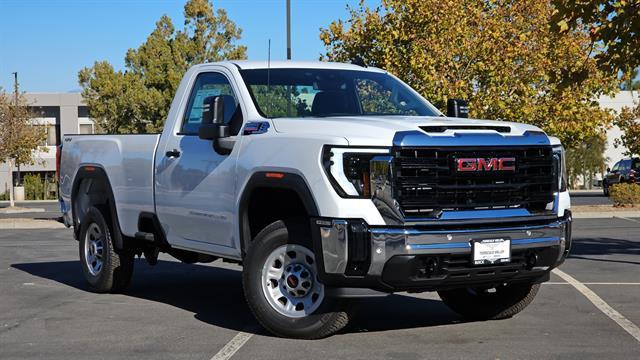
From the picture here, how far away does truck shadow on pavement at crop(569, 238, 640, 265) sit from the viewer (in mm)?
14883

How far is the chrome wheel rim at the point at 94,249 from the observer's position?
35.5 ft

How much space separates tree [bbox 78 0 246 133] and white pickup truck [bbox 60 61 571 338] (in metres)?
41.3

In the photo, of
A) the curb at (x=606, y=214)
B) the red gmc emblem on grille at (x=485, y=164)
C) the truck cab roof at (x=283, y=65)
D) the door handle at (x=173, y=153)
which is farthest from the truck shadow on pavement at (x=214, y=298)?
the curb at (x=606, y=214)

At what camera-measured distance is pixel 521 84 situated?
2961cm

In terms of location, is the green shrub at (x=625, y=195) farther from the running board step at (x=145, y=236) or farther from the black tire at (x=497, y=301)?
the running board step at (x=145, y=236)

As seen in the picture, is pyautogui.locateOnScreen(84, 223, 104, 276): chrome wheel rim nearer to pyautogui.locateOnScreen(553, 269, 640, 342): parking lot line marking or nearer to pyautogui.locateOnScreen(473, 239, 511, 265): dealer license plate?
pyautogui.locateOnScreen(473, 239, 511, 265): dealer license plate

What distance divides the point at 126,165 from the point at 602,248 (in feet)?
30.3

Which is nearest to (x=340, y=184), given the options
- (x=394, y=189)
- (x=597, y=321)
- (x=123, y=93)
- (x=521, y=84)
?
(x=394, y=189)

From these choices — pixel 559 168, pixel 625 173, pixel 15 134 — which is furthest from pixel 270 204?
pixel 625 173

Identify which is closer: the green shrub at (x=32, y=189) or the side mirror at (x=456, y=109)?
the side mirror at (x=456, y=109)

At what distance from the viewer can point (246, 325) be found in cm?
852

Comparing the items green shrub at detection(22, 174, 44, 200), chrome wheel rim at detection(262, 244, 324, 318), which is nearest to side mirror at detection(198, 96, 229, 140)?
chrome wheel rim at detection(262, 244, 324, 318)

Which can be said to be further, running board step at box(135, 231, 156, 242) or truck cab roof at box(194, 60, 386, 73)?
running board step at box(135, 231, 156, 242)

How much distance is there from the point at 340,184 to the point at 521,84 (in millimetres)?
23268
